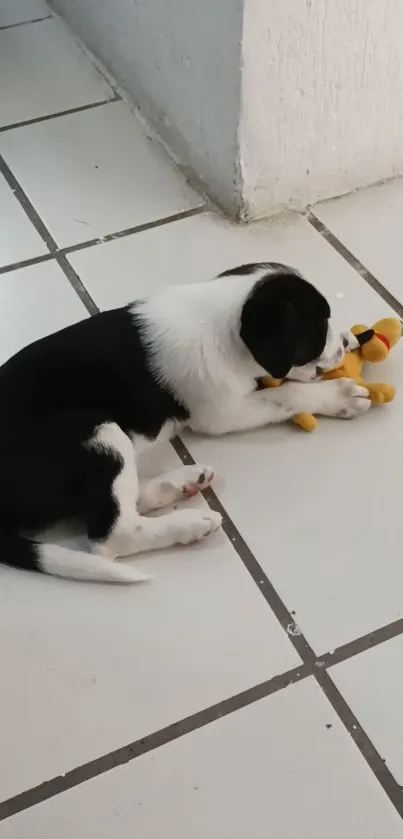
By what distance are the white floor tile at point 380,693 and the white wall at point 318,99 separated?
1034mm

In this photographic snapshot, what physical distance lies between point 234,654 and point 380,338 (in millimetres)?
639

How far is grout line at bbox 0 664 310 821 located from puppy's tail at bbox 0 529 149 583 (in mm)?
221

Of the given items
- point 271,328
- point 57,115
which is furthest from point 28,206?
point 271,328

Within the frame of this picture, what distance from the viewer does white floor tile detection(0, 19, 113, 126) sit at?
223 cm

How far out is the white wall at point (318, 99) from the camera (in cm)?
167

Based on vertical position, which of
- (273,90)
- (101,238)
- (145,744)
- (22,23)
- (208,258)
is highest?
(22,23)

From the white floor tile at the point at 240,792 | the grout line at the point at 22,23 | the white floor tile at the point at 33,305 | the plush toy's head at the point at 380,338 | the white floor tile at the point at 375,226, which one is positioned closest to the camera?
the white floor tile at the point at 240,792

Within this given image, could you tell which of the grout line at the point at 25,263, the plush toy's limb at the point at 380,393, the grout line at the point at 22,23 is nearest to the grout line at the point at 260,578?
the plush toy's limb at the point at 380,393

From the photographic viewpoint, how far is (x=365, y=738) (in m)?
1.15

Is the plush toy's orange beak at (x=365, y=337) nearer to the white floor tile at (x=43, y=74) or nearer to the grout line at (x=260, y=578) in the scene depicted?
the grout line at (x=260, y=578)

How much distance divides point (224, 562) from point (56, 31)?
1732 mm

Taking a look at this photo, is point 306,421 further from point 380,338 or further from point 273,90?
point 273,90

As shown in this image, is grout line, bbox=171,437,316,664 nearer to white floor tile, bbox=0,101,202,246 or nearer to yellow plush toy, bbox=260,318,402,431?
yellow plush toy, bbox=260,318,402,431

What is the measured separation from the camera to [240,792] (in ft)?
3.64
